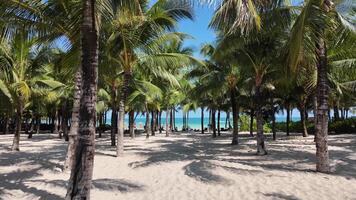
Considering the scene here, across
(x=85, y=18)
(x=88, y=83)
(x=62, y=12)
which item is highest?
(x=62, y=12)

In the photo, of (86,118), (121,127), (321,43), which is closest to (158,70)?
A: (121,127)

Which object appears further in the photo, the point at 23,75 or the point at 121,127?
the point at 23,75

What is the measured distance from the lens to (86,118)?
21.2ft

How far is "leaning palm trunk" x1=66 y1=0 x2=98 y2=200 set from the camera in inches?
250

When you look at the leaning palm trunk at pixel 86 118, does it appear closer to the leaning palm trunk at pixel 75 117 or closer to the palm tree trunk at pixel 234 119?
the leaning palm trunk at pixel 75 117

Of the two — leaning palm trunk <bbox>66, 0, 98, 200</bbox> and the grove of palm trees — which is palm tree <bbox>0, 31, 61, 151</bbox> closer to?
the grove of palm trees

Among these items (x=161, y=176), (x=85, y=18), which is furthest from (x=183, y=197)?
(x=85, y=18)

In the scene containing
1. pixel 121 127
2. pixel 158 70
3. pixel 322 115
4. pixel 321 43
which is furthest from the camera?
pixel 158 70

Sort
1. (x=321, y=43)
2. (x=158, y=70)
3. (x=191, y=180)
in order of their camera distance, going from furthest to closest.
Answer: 1. (x=158, y=70)
2. (x=321, y=43)
3. (x=191, y=180)

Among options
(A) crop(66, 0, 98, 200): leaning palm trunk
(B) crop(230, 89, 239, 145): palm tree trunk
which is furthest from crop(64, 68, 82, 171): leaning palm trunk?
(B) crop(230, 89, 239, 145): palm tree trunk

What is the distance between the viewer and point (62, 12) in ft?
32.1

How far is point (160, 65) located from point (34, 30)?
7.62m

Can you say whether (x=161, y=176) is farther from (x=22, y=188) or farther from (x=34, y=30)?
(x=34, y=30)

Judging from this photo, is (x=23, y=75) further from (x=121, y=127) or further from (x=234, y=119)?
(x=234, y=119)
